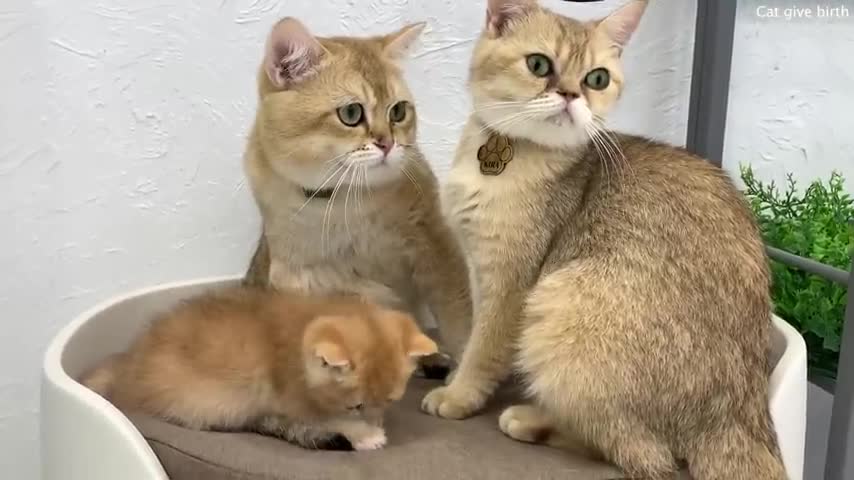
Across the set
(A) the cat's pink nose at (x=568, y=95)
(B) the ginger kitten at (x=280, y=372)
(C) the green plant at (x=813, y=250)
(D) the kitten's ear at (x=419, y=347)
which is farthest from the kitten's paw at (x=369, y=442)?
(C) the green plant at (x=813, y=250)

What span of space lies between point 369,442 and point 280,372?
13 cm

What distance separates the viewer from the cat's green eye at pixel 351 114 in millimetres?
1111

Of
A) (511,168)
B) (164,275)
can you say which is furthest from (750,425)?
(164,275)

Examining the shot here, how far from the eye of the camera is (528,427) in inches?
39.9

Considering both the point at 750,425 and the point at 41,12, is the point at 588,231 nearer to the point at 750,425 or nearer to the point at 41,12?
the point at 750,425

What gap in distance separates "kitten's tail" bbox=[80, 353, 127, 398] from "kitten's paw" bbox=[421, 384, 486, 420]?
1.31 ft

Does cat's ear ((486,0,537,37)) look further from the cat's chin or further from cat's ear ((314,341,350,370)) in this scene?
cat's ear ((314,341,350,370))

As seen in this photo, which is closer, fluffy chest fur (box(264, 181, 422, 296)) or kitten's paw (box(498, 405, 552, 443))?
kitten's paw (box(498, 405, 552, 443))

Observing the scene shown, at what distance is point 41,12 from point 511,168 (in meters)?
0.81

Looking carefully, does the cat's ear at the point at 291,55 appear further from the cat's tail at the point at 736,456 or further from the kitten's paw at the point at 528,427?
the cat's tail at the point at 736,456

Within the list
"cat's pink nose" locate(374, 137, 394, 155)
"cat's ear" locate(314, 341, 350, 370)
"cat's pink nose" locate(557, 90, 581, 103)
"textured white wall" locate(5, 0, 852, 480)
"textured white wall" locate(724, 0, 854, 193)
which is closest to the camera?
"cat's ear" locate(314, 341, 350, 370)

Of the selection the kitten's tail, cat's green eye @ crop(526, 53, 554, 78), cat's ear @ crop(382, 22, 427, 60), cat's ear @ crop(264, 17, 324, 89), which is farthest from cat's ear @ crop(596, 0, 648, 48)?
the kitten's tail

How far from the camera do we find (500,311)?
3.47 ft

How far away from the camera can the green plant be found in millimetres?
1397
